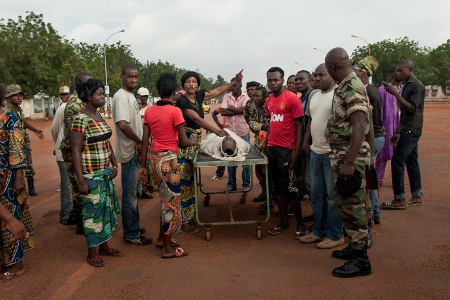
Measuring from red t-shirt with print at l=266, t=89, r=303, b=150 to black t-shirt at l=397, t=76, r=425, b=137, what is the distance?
219 cm

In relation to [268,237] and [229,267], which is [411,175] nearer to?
[268,237]

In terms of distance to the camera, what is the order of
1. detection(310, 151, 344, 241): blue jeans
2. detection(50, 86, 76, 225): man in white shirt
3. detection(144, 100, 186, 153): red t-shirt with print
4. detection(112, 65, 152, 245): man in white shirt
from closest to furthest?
detection(144, 100, 186, 153): red t-shirt with print
detection(310, 151, 344, 241): blue jeans
detection(112, 65, 152, 245): man in white shirt
detection(50, 86, 76, 225): man in white shirt

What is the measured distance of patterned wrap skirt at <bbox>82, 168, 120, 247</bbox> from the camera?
14.0 ft

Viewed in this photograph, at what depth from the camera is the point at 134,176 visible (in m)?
5.08

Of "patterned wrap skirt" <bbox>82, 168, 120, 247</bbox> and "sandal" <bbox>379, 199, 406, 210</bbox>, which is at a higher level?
"patterned wrap skirt" <bbox>82, 168, 120, 247</bbox>

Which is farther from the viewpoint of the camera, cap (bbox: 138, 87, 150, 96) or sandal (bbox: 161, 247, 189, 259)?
cap (bbox: 138, 87, 150, 96)

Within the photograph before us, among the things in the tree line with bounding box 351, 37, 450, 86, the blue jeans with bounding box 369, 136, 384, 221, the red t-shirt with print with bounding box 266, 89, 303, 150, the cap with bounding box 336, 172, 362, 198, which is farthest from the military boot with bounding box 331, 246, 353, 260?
the tree line with bounding box 351, 37, 450, 86

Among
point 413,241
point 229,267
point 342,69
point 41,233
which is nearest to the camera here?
point 342,69

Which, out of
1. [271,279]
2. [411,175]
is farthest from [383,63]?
[271,279]

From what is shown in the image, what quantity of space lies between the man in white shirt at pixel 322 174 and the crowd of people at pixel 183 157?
0.01 metres

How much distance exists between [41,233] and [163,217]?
216 cm

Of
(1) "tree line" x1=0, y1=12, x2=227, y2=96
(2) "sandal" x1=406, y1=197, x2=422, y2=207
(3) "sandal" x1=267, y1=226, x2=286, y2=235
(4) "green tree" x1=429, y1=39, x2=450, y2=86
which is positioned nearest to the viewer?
(3) "sandal" x1=267, y1=226, x2=286, y2=235

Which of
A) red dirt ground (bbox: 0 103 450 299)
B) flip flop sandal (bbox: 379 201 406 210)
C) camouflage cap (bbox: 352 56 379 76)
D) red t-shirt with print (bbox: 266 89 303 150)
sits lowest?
red dirt ground (bbox: 0 103 450 299)

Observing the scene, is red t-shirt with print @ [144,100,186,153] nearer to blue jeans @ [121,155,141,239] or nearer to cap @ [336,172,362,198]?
blue jeans @ [121,155,141,239]
